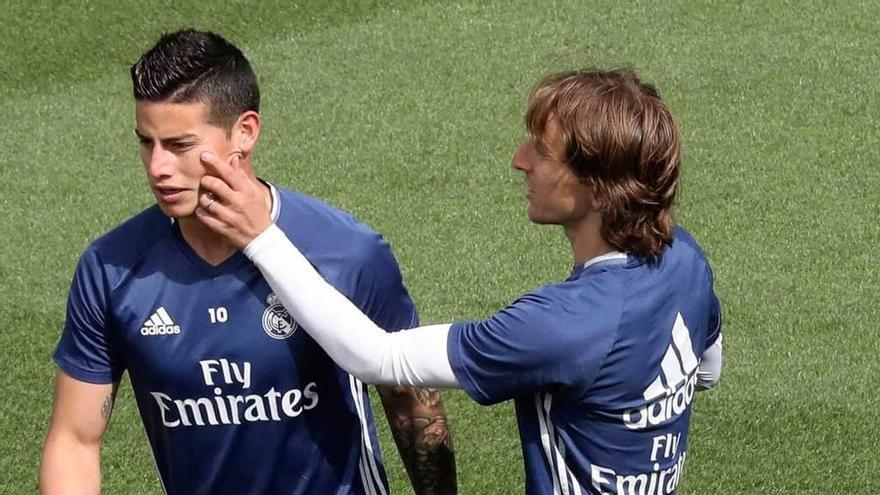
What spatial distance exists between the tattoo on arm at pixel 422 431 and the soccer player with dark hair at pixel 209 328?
0.18 meters

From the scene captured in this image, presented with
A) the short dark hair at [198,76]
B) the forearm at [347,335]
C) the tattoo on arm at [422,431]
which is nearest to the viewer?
the forearm at [347,335]

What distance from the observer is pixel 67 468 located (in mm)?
3832

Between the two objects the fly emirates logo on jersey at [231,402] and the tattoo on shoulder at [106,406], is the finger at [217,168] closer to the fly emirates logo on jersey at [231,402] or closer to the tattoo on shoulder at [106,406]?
the fly emirates logo on jersey at [231,402]

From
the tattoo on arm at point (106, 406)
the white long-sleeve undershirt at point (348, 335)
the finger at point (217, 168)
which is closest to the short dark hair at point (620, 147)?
the white long-sleeve undershirt at point (348, 335)

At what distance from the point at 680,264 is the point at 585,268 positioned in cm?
22

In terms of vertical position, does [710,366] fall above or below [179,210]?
below

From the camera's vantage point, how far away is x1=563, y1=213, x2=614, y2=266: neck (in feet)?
11.4

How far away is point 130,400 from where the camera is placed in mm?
7160

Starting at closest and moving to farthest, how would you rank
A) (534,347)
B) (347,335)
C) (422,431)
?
(534,347) → (347,335) → (422,431)

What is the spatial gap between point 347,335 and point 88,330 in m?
0.73

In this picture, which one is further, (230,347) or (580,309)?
(230,347)

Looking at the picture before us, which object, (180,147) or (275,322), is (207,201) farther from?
(275,322)

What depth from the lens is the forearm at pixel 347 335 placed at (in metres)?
3.45


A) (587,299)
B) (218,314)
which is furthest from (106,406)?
(587,299)
